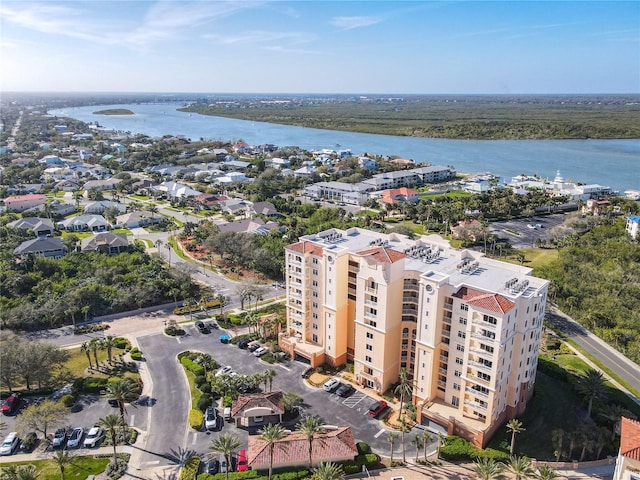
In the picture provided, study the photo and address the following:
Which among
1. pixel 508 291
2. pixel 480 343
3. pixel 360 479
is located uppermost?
pixel 508 291

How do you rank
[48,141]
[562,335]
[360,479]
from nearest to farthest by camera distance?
[360,479], [562,335], [48,141]

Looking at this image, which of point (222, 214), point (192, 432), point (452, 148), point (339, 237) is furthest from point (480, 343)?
point (452, 148)

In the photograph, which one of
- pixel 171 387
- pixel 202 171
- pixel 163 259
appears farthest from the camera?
pixel 202 171

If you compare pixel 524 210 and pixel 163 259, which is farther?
pixel 524 210

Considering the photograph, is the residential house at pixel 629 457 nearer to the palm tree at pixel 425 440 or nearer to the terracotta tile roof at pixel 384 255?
the palm tree at pixel 425 440

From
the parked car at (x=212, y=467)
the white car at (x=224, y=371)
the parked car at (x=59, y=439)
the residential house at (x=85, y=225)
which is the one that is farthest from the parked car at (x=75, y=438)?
the residential house at (x=85, y=225)

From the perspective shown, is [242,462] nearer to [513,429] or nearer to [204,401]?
[204,401]

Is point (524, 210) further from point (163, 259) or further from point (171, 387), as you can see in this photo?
point (171, 387)
